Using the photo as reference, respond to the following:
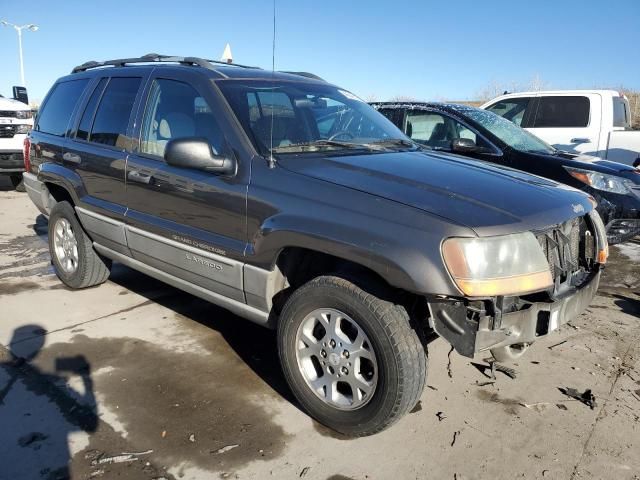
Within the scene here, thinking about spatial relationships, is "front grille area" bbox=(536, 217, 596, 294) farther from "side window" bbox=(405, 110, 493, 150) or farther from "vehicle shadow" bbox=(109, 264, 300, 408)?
"side window" bbox=(405, 110, 493, 150)

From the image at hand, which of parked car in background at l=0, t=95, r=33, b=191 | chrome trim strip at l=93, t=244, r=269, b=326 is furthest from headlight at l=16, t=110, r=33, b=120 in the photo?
chrome trim strip at l=93, t=244, r=269, b=326

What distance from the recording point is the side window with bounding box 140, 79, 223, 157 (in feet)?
10.6

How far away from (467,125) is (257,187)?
150 inches

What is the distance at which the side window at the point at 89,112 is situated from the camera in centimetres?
423

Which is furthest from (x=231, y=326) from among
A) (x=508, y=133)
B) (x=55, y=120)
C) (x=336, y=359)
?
(x=508, y=133)

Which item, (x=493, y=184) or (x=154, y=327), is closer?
(x=493, y=184)

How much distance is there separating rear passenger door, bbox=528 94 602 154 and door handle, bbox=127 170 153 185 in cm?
677

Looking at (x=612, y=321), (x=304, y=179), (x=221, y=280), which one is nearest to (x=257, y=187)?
(x=304, y=179)

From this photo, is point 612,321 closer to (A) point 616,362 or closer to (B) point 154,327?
(A) point 616,362

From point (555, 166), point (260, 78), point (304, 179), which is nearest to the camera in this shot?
point (304, 179)

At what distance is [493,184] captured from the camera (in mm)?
2797

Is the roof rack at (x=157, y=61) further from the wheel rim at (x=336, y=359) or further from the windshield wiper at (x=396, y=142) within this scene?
the wheel rim at (x=336, y=359)

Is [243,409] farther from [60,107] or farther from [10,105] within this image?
[10,105]

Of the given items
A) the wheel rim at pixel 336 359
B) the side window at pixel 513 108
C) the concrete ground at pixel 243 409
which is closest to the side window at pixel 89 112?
the concrete ground at pixel 243 409
